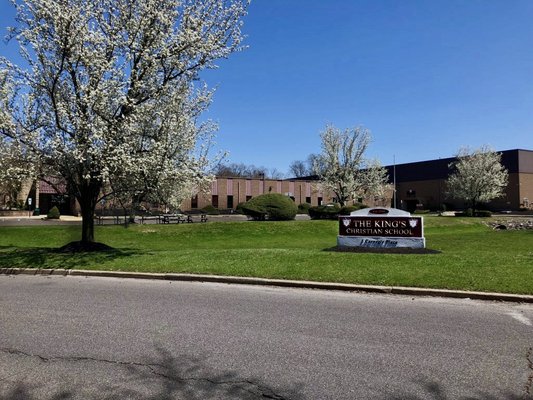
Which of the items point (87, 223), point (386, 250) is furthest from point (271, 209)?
point (386, 250)

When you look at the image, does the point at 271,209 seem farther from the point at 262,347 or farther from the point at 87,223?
the point at 262,347

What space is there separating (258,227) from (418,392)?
83.9 feet

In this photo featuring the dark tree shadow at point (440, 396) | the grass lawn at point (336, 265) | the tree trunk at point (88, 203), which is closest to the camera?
the dark tree shadow at point (440, 396)

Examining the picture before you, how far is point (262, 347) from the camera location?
18.9 feet

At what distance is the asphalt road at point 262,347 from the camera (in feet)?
14.7

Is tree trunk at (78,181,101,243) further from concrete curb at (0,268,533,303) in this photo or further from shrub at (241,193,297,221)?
shrub at (241,193,297,221)

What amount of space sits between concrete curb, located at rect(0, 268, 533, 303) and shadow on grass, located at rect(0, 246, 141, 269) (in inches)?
17.4

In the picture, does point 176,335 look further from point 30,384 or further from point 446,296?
point 446,296

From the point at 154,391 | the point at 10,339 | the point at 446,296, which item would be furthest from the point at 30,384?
the point at 446,296

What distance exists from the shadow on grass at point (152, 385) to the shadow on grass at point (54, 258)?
9149mm

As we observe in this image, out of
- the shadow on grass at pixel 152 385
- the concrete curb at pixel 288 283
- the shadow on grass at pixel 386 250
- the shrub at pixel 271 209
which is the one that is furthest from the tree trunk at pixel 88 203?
the shrub at pixel 271 209

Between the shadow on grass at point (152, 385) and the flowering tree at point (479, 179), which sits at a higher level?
the flowering tree at point (479, 179)

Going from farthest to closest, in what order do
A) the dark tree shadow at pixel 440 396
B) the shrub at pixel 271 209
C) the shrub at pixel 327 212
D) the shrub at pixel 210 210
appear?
1. the shrub at pixel 210 210
2. the shrub at pixel 327 212
3. the shrub at pixel 271 209
4. the dark tree shadow at pixel 440 396

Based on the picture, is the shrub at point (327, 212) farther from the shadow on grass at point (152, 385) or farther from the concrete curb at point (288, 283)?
the shadow on grass at point (152, 385)
